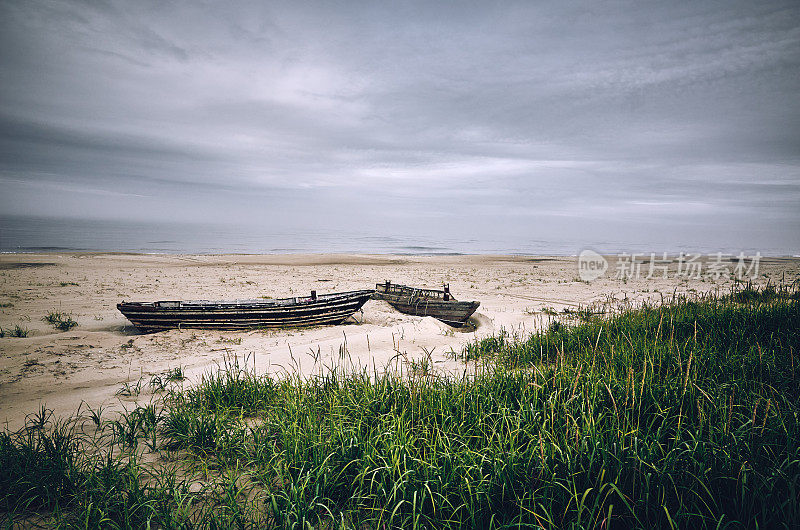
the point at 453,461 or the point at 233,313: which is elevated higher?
the point at 453,461

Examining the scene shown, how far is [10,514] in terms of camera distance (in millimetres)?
2867

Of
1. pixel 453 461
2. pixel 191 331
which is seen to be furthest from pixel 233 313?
pixel 453 461

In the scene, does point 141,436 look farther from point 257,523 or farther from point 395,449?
point 395,449

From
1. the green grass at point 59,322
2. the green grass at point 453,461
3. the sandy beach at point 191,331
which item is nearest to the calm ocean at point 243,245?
the sandy beach at point 191,331

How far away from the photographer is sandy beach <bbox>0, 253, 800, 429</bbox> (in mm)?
6574

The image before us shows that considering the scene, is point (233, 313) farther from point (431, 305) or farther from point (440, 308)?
point (440, 308)

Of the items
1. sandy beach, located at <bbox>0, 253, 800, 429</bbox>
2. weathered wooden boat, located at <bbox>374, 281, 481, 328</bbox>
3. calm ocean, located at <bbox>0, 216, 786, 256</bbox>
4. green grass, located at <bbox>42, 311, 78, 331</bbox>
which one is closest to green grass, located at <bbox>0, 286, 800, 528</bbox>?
sandy beach, located at <bbox>0, 253, 800, 429</bbox>

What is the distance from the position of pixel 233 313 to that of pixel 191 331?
137 cm

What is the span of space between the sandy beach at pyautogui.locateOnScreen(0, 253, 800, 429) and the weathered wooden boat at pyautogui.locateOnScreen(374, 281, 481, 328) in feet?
1.60

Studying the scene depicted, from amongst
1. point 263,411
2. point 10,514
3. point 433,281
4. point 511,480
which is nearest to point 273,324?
point 263,411

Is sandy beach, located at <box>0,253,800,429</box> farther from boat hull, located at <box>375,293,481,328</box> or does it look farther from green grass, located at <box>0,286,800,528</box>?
green grass, located at <box>0,286,800,528</box>

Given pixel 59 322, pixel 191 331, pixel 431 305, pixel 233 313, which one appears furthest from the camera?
pixel 431 305

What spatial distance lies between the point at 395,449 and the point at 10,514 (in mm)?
3177

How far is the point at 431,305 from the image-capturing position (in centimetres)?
1308
